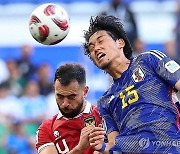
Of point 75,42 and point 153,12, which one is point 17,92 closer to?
point 75,42

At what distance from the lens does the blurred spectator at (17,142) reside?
12.0 meters

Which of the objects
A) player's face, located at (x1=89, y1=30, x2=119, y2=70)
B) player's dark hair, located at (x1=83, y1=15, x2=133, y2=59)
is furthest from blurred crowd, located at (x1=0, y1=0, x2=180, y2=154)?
player's face, located at (x1=89, y1=30, x2=119, y2=70)

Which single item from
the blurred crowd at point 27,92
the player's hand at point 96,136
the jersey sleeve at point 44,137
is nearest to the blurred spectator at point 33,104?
the blurred crowd at point 27,92

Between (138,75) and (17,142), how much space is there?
206 inches

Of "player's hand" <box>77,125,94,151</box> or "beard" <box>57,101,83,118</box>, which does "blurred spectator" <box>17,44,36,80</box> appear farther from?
"player's hand" <box>77,125,94,151</box>

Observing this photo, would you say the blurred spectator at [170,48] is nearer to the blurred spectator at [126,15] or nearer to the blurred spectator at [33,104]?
the blurred spectator at [126,15]

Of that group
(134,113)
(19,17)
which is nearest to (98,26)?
(134,113)

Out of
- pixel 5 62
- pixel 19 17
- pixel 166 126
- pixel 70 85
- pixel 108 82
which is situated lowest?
pixel 166 126

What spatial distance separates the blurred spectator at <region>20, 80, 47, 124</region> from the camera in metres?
12.4

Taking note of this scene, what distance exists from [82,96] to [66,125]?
34cm

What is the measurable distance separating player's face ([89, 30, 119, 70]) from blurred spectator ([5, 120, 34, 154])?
191 inches

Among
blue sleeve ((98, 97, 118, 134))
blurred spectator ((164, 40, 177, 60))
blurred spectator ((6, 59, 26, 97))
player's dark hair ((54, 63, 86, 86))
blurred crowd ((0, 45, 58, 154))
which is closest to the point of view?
blue sleeve ((98, 97, 118, 134))

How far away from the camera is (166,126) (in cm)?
692

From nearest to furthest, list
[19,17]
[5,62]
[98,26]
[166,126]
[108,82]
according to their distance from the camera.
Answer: [166,126]
[98,26]
[108,82]
[5,62]
[19,17]
